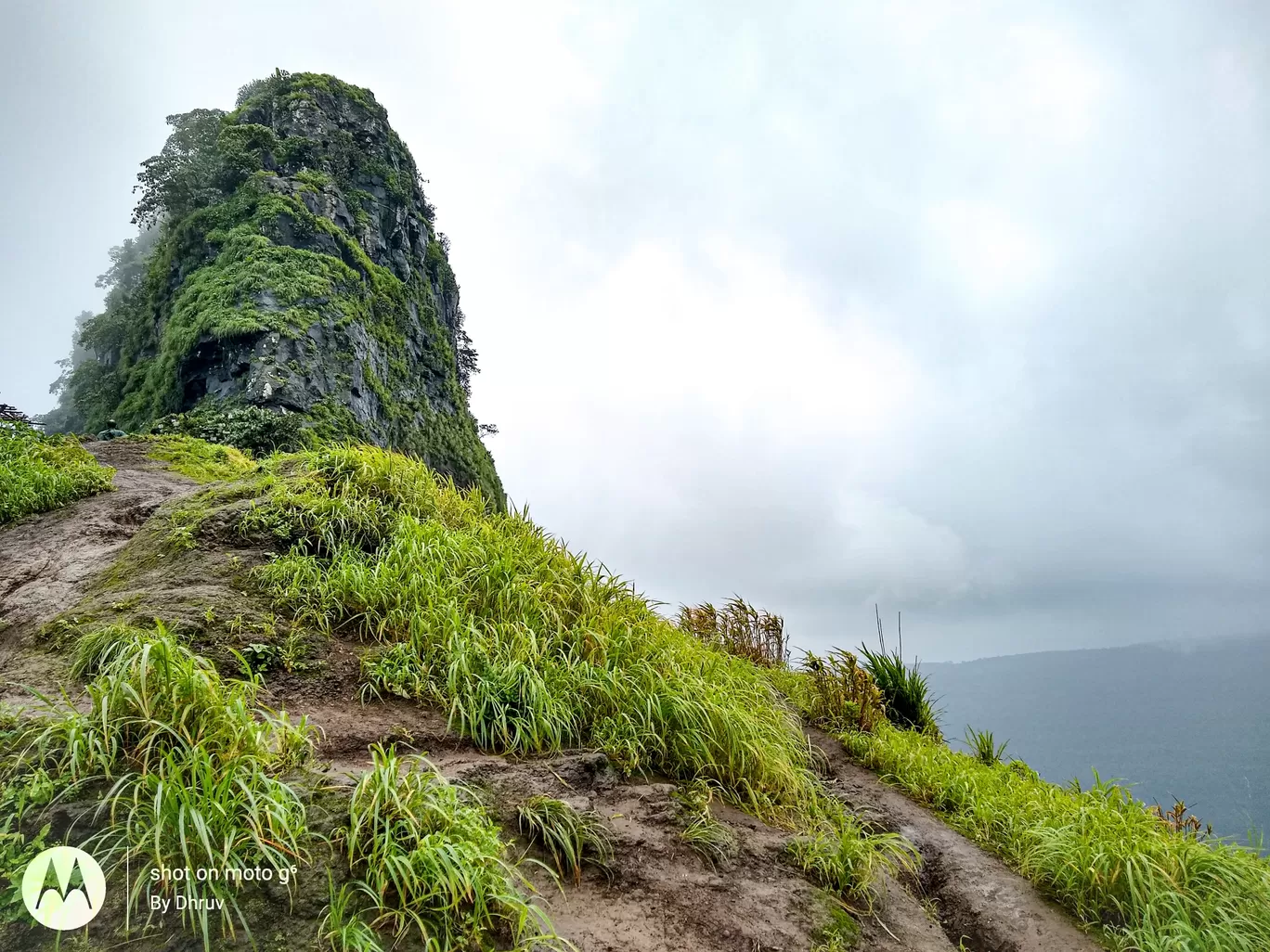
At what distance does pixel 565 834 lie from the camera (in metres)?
3.30

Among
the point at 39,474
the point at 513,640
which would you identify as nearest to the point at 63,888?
the point at 513,640

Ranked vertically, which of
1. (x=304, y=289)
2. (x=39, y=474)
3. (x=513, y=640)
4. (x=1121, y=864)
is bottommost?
(x=1121, y=864)

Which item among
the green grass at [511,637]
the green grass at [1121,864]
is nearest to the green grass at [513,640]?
the green grass at [511,637]

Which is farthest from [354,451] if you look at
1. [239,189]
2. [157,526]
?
[239,189]

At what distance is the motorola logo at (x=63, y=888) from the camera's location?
216cm

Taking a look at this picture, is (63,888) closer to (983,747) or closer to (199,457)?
(983,747)

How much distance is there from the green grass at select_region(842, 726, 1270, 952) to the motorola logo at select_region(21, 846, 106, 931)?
5.12 meters

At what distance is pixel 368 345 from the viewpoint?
783 inches

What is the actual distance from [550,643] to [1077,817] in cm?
424

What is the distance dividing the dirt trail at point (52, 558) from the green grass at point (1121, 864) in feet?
20.8

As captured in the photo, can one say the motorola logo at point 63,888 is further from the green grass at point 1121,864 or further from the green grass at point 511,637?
the green grass at point 1121,864

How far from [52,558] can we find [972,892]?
7.98 metres

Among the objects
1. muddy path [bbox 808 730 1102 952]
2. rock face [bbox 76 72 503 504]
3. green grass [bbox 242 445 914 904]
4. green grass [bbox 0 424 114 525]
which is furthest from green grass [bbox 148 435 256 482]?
muddy path [bbox 808 730 1102 952]

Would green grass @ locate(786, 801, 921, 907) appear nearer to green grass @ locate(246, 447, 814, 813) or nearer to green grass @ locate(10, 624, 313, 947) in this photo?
green grass @ locate(246, 447, 814, 813)
